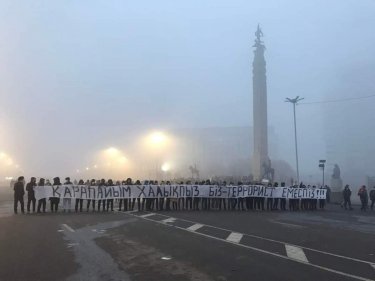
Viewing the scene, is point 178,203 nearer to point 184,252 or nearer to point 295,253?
point 184,252

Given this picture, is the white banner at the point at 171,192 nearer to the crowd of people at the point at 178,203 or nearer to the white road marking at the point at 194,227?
the crowd of people at the point at 178,203

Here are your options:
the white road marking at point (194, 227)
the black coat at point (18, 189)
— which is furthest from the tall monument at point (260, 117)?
the white road marking at point (194, 227)

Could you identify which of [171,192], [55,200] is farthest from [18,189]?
[171,192]

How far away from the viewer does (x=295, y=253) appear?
12062 millimetres

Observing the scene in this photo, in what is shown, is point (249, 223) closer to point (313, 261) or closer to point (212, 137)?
point (313, 261)

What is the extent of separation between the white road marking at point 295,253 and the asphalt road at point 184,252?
0.08 ft

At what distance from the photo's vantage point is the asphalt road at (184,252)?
942 cm

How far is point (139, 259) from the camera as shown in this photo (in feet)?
36.1

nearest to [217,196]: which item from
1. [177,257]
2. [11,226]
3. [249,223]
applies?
[249,223]

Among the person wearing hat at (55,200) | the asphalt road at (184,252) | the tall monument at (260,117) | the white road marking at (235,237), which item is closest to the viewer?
the asphalt road at (184,252)

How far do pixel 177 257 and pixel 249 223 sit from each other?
9463 millimetres

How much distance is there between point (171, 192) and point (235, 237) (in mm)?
14887

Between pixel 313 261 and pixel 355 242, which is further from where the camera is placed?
pixel 355 242

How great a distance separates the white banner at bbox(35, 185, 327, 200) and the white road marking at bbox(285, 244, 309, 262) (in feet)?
54.5
